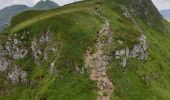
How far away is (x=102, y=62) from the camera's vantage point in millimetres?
101812

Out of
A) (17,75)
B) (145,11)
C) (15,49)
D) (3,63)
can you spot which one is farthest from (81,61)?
(145,11)

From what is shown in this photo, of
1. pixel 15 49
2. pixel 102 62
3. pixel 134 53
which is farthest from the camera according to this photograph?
pixel 15 49

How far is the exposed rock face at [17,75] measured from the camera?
370ft

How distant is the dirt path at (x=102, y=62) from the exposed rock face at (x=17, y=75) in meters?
21.8

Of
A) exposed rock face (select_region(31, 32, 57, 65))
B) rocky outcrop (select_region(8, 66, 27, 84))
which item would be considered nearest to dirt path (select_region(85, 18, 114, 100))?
exposed rock face (select_region(31, 32, 57, 65))

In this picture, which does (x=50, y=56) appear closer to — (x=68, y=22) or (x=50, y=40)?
(x=50, y=40)

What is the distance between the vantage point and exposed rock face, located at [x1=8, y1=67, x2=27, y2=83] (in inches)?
4437

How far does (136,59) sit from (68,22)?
2558 cm

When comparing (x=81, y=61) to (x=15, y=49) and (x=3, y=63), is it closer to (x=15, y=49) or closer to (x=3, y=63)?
(x=15, y=49)

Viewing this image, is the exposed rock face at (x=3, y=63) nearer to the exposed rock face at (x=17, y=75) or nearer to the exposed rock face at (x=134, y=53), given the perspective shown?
the exposed rock face at (x=17, y=75)

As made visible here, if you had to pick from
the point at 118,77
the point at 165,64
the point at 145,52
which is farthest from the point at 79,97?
the point at 165,64

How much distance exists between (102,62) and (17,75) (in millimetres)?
28431

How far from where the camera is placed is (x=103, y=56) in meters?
104

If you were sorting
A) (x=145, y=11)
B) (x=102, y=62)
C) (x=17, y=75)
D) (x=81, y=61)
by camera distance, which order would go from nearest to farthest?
(x=81, y=61) → (x=102, y=62) → (x=17, y=75) → (x=145, y=11)
